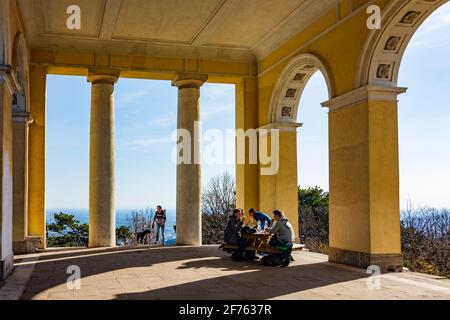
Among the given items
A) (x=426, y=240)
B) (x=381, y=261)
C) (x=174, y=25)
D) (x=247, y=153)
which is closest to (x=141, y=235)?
(x=247, y=153)

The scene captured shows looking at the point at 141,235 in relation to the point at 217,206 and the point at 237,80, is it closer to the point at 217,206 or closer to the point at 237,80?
the point at 237,80

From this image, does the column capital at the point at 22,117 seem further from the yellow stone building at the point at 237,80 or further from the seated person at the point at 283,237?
the seated person at the point at 283,237

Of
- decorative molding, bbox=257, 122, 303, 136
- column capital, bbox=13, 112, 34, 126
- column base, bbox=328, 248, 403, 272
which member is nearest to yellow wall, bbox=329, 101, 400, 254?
column base, bbox=328, 248, 403, 272

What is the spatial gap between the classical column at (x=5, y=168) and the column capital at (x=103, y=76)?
894 cm

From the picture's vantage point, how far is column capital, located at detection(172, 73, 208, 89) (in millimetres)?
24562

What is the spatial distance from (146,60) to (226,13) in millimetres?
5429

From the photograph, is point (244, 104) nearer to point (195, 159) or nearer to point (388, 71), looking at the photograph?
point (195, 159)

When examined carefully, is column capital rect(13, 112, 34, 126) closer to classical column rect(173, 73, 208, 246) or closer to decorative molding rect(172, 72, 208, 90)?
classical column rect(173, 73, 208, 246)

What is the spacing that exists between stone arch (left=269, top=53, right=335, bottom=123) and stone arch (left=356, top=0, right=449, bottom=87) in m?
3.84

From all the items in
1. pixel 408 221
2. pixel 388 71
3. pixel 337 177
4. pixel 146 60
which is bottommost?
pixel 408 221

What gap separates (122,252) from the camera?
20.7 meters

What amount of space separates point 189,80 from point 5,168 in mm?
11895
